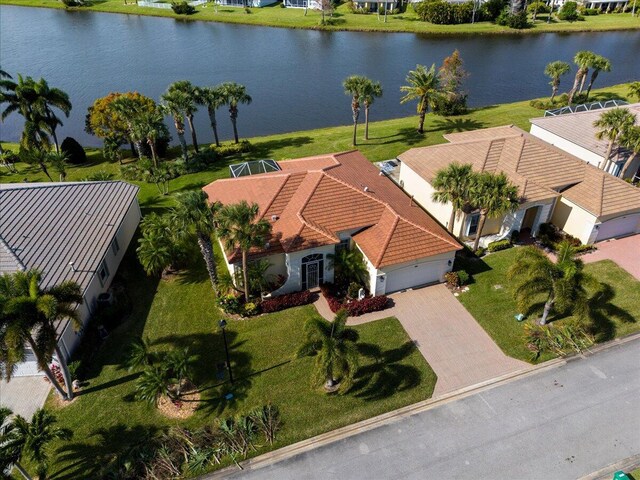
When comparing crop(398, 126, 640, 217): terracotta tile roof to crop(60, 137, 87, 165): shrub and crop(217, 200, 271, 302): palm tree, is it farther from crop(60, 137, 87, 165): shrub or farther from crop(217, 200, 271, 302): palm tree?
crop(60, 137, 87, 165): shrub

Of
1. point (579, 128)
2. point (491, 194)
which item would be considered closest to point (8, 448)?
point (491, 194)

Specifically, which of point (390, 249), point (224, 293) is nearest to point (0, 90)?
point (224, 293)

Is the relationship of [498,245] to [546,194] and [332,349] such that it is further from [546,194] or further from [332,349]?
[332,349]

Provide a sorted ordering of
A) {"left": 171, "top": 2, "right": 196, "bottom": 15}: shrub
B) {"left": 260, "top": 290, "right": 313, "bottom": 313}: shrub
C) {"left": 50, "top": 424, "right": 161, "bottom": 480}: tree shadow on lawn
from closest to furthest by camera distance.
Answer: {"left": 50, "top": 424, "right": 161, "bottom": 480}: tree shadow on lawn → {"left": 260, "top": 290, "right": 313, "bottom": 313}: shrub → {"left": 171, "top": 2, "right": 196, "bottom": 15}: shrub

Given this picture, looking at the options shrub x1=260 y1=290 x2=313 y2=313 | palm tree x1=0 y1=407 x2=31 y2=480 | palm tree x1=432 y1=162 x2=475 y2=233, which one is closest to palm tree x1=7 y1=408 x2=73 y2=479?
palm tree x1=0 y1=407 x2=31 y2=480

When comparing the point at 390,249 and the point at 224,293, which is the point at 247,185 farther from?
the point at 390,249

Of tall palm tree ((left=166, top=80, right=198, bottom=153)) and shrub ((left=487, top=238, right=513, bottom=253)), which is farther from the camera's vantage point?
tall palm tree ((left=166, top=80, right=198, bottom=153))

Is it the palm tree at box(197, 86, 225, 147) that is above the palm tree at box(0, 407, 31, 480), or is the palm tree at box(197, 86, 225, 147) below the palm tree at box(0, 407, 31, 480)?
above

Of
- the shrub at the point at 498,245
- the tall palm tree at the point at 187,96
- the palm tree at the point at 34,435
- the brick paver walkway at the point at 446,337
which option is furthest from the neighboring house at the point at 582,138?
the palm tree at the point at 34,435
